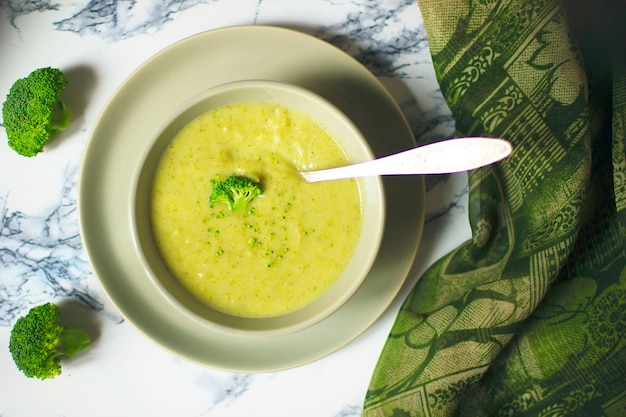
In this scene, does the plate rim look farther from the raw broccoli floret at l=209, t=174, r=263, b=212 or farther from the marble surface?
the raw broccoli floret at l=209, t=174, r=263, b=212

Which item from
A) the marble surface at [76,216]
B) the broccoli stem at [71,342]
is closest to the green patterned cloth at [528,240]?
the marble surface at [76,216]

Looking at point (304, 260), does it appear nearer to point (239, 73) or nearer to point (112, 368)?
point (239, 73)

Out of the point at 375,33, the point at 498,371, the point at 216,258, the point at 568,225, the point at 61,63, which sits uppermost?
the point at 375,33

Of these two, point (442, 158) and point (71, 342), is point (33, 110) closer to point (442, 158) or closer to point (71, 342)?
point (71, 342)

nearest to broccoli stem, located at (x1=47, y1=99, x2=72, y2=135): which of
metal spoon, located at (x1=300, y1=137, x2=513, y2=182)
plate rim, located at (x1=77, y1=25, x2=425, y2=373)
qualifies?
plate rim, located at (x1=77, y1=25, x2=425, y2=373)

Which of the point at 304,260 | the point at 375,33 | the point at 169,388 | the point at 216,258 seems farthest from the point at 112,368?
the point at 375,33

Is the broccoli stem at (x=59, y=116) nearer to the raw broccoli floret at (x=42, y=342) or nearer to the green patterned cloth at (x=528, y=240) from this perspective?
the raw broccoli floret at (x=42, y=342)
